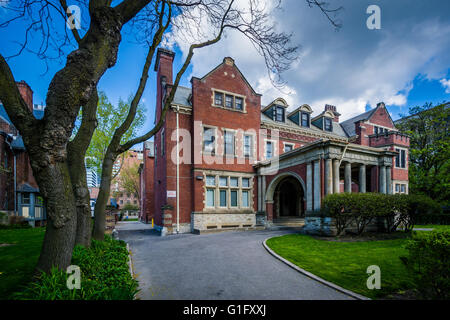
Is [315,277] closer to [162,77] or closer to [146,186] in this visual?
[162,77]

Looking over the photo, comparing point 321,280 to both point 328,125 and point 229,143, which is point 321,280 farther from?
point 328,125

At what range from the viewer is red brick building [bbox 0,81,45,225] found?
1911 centimetres

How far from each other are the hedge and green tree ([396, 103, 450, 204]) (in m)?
14.0

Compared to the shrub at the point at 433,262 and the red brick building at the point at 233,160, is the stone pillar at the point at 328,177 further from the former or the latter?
the shrub at the point at 433,262

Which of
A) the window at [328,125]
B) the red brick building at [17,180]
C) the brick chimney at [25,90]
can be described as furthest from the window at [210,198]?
the brick chimney at [25,90]

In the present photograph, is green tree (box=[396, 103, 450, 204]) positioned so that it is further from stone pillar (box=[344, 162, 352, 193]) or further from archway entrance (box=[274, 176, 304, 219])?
stone pillar (box=[344, 162, 352, 193])

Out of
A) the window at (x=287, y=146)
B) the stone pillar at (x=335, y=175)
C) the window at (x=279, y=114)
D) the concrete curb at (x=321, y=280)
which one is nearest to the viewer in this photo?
the concrete curb at (x=321, y=280)

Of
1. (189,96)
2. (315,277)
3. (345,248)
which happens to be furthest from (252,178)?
(315,277)

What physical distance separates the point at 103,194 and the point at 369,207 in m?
12.8

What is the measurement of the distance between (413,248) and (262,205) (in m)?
14.6

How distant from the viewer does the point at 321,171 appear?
46.0 ft

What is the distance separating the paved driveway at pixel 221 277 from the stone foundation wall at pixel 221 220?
729cm

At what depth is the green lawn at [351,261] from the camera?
5.45 metres

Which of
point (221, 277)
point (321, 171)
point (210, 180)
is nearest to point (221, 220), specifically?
point (210, 180)
